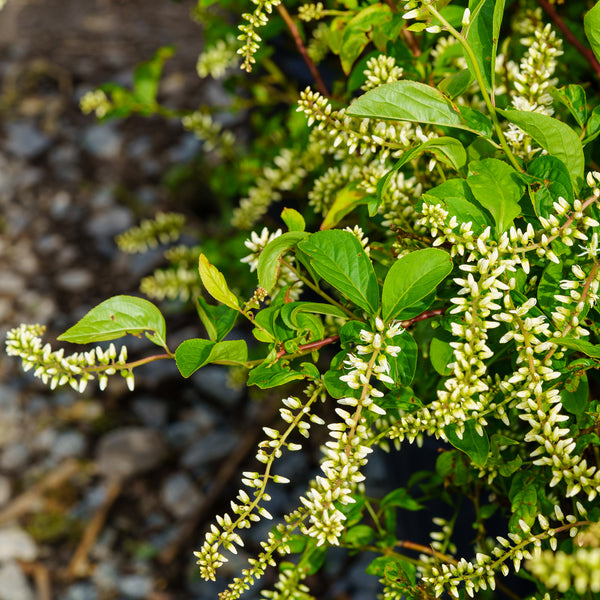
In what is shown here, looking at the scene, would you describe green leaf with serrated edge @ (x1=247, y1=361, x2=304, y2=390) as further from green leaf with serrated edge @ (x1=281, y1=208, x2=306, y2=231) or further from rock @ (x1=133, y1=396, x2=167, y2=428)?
rock @ (x1=133, y1=396, x2=167, y2=428)

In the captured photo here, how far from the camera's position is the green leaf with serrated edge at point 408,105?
682 millimetres

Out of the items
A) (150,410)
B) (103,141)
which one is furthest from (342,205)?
(103,141)

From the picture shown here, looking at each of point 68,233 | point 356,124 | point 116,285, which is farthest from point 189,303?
point 356,124

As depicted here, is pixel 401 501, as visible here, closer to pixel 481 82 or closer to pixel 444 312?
pixel 444 312

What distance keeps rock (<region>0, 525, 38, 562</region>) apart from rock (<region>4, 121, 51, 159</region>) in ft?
5.74

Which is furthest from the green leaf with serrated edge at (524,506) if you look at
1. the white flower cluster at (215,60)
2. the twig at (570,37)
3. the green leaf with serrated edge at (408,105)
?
the white flower cluster at (215,60)

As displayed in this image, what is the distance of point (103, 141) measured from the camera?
3068 millimetres

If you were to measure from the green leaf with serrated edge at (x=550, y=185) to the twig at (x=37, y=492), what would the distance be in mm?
1967

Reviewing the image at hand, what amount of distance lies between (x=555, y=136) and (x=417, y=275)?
0.22 meters

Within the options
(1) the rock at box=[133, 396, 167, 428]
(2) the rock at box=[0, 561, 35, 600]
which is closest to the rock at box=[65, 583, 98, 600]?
(2) the rock at box=[0, 561, 35, 600]

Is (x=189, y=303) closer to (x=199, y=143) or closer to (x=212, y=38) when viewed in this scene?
(x=199, y=143)

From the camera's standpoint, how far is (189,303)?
252 cm

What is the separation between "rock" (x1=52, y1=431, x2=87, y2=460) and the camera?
2.26 m

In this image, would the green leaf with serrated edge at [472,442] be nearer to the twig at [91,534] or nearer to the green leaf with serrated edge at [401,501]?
the green leaf with serrated edge at [401,501]
